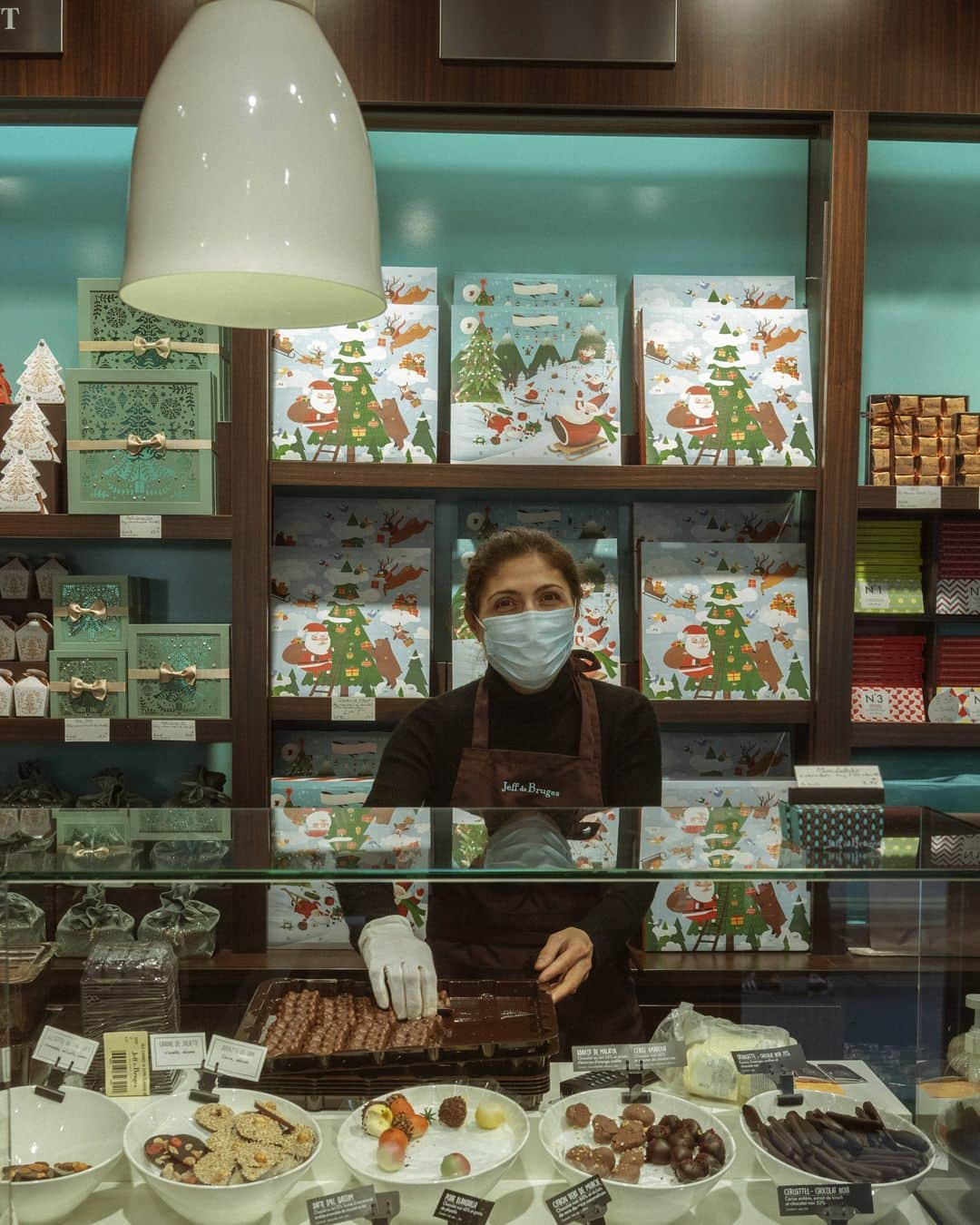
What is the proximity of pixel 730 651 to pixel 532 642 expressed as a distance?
3.09ft

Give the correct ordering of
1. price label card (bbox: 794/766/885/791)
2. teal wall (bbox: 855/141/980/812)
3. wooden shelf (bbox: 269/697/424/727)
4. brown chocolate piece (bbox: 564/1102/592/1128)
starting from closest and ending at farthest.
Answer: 1. brown chocolate piece (bbox: 564/1102/592/1128)
2. price label card (bbox: 794/766/885/791)
3. wooden shelf (bbox: 269/697/424/727)
4. teal wall (bbox: 855/141/980/812)

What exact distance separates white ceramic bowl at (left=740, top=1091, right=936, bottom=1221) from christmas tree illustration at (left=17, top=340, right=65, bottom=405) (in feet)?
8.46

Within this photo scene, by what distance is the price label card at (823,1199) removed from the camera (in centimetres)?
135

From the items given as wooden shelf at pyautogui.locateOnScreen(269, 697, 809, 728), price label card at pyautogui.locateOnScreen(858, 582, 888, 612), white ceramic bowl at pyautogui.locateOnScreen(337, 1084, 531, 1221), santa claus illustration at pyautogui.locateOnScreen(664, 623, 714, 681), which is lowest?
white ceramic bowl at pyautogui.locateOnScreen(337, 1084, 531, 1221)

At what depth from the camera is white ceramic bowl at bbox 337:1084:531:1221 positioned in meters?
1.34

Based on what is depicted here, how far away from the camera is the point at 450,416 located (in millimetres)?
3258

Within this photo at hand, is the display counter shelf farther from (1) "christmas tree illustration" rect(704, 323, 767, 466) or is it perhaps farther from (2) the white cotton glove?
(1) "christmas tree illustration" rect(704, 323, 767, 466)

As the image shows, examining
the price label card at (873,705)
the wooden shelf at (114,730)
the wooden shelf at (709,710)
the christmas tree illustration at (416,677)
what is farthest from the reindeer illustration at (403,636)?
the price label card at (873,705)

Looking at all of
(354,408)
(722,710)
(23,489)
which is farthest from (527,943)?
(23,489)

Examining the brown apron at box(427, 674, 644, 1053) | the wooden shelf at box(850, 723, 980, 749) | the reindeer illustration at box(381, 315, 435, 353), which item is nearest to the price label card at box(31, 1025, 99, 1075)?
the brown apron at box(427, 674, 644, 1053)

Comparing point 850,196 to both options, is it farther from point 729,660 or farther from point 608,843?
point 608,843

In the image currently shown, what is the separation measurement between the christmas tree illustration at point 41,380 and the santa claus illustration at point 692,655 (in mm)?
1838

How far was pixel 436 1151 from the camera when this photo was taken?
1424 mm

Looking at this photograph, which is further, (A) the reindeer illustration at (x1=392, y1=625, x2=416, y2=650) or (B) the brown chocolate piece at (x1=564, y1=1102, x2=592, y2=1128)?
(A) the reindeer illustration at (x1=392, y1=625, x2=416, y2=650)
